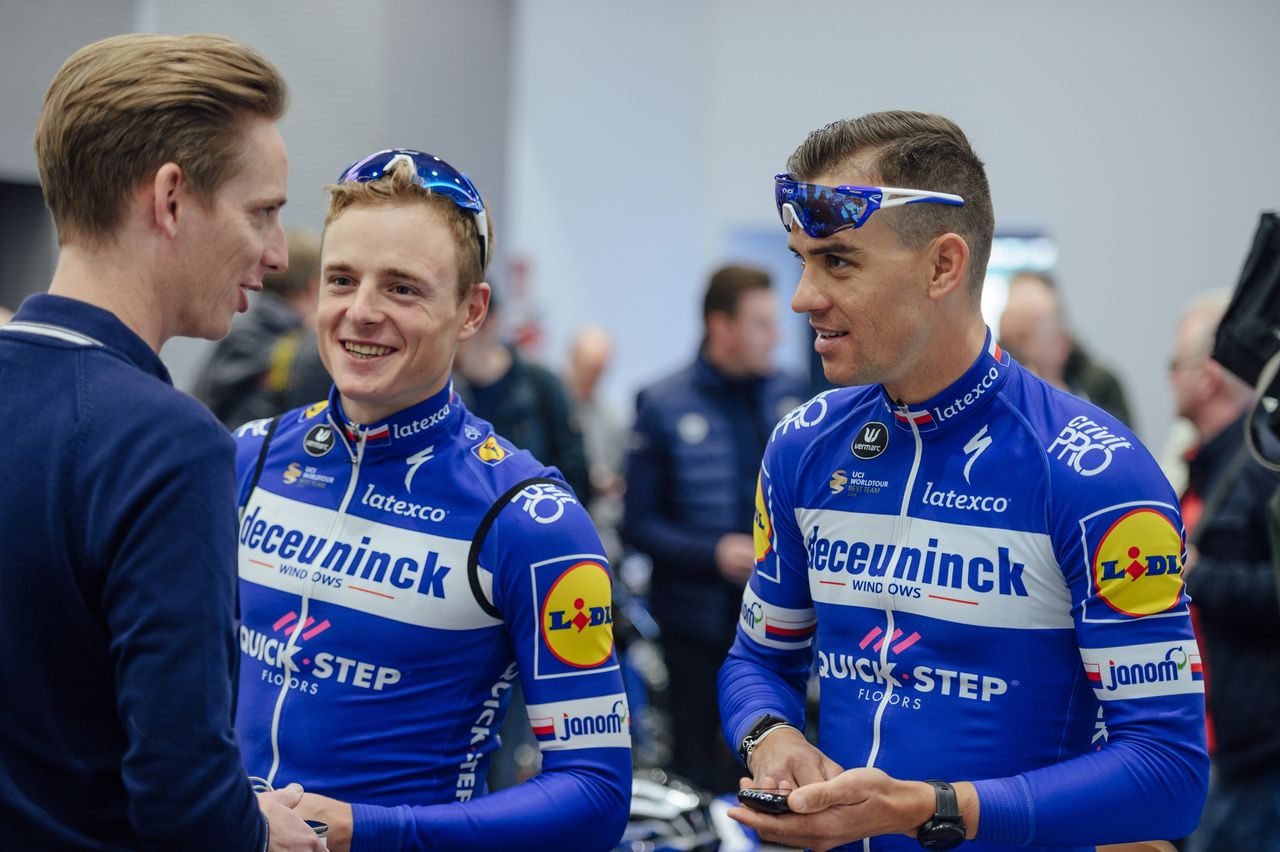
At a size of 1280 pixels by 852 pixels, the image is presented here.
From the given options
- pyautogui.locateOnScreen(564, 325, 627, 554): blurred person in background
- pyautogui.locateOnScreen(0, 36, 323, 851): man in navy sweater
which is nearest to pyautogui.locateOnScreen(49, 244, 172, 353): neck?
pyautogui.locateOnScreen(0, 36, 323, 851): man in navy sweater

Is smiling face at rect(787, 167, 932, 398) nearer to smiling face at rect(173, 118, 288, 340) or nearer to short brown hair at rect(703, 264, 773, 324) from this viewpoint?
smiling face at rect(173, 118, 288, 340)

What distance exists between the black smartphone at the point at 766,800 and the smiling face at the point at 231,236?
→ 2.76 ft

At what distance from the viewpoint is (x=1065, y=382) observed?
4.96m

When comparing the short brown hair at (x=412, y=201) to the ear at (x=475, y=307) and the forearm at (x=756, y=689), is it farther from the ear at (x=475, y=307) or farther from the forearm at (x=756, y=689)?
the forearm at (x=756, y=689)

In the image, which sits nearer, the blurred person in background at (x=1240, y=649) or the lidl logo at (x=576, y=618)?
the lidl logo at (x=576, y=618)

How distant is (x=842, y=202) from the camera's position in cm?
177

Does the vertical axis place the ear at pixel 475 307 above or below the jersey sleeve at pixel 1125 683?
above

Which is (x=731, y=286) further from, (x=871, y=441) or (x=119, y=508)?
(x=119, y=508)

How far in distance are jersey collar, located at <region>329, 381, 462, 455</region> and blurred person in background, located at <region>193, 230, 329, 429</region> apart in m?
1.91

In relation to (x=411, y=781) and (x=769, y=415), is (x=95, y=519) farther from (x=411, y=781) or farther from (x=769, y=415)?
(x=769, y=415)

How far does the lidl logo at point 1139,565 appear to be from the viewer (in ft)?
5.24

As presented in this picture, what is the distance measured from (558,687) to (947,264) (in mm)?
786

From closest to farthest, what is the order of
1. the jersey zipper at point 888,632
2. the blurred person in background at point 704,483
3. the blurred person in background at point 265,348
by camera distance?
the jersey zipper at point 888,632, the blurred person in background at point 265,348, the blurred person in background at point 704,483

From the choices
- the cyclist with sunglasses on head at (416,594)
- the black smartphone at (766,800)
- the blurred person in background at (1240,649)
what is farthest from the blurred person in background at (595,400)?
the black smartphone at (766,800)
